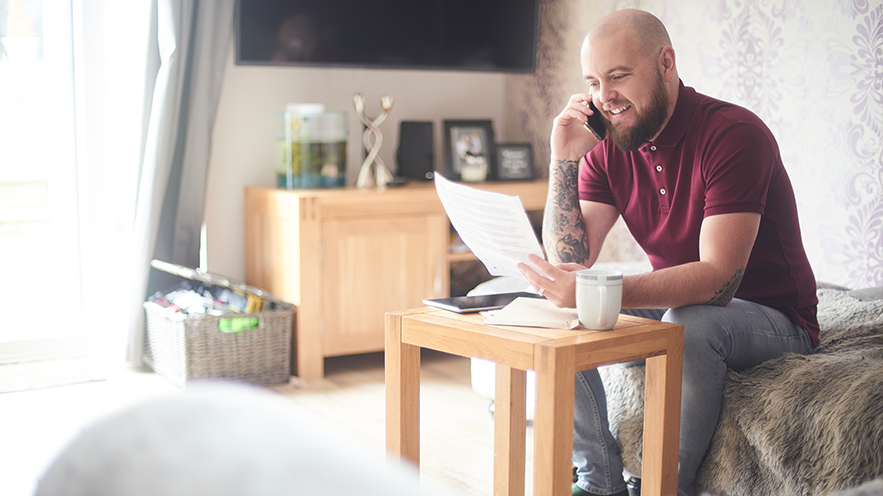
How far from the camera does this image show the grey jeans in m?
1.51

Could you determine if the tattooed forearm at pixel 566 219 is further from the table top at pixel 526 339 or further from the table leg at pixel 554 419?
the table leg at pixel 554 419

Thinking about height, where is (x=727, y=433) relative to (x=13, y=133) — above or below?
below

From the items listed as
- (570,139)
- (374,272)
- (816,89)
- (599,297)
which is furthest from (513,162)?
(599,297)

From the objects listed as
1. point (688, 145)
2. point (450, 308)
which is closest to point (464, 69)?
point (688, 145)

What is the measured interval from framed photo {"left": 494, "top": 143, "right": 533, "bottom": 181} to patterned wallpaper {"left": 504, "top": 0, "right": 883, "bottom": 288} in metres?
0.78

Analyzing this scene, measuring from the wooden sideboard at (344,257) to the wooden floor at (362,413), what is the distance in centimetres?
16

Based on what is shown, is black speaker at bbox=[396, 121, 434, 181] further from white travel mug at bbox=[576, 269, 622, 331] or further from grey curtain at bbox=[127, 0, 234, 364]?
white travel mug at bbox=[576, 269, 622, 331]

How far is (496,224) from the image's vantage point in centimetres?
147

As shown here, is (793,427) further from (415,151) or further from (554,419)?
(415,151)

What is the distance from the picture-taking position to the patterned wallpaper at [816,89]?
2361 mm

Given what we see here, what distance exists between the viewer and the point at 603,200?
1.90 m

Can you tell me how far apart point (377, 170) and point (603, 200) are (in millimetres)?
1504

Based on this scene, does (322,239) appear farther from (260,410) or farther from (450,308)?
(260,410)

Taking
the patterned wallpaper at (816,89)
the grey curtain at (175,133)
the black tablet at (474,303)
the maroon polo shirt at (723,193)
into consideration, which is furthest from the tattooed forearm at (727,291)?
the grey curtain at (175,133)
